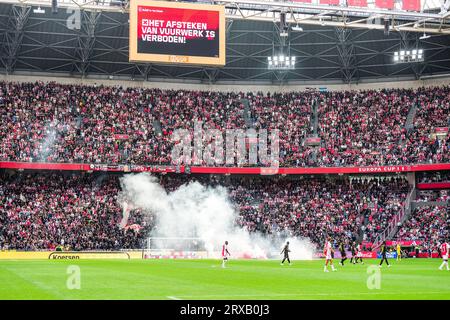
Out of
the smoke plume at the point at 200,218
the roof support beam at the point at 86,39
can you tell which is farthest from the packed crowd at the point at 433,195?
the roof support beam at the point at 86,39

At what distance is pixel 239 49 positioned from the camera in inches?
2753

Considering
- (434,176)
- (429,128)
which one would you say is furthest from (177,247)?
(429,128)

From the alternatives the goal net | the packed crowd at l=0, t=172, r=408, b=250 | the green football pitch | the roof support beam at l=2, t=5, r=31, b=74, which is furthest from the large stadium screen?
the packed crowd at l=0, t=172, r=408, b=250

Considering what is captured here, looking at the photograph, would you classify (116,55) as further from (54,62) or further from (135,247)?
(135,247)

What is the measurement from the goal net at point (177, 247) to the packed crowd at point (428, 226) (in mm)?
18771

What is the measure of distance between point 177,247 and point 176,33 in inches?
917

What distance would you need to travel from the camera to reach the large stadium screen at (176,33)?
141ft

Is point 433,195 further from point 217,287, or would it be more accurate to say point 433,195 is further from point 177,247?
point 217,287

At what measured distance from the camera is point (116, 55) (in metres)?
69.1

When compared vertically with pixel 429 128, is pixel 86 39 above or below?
above
